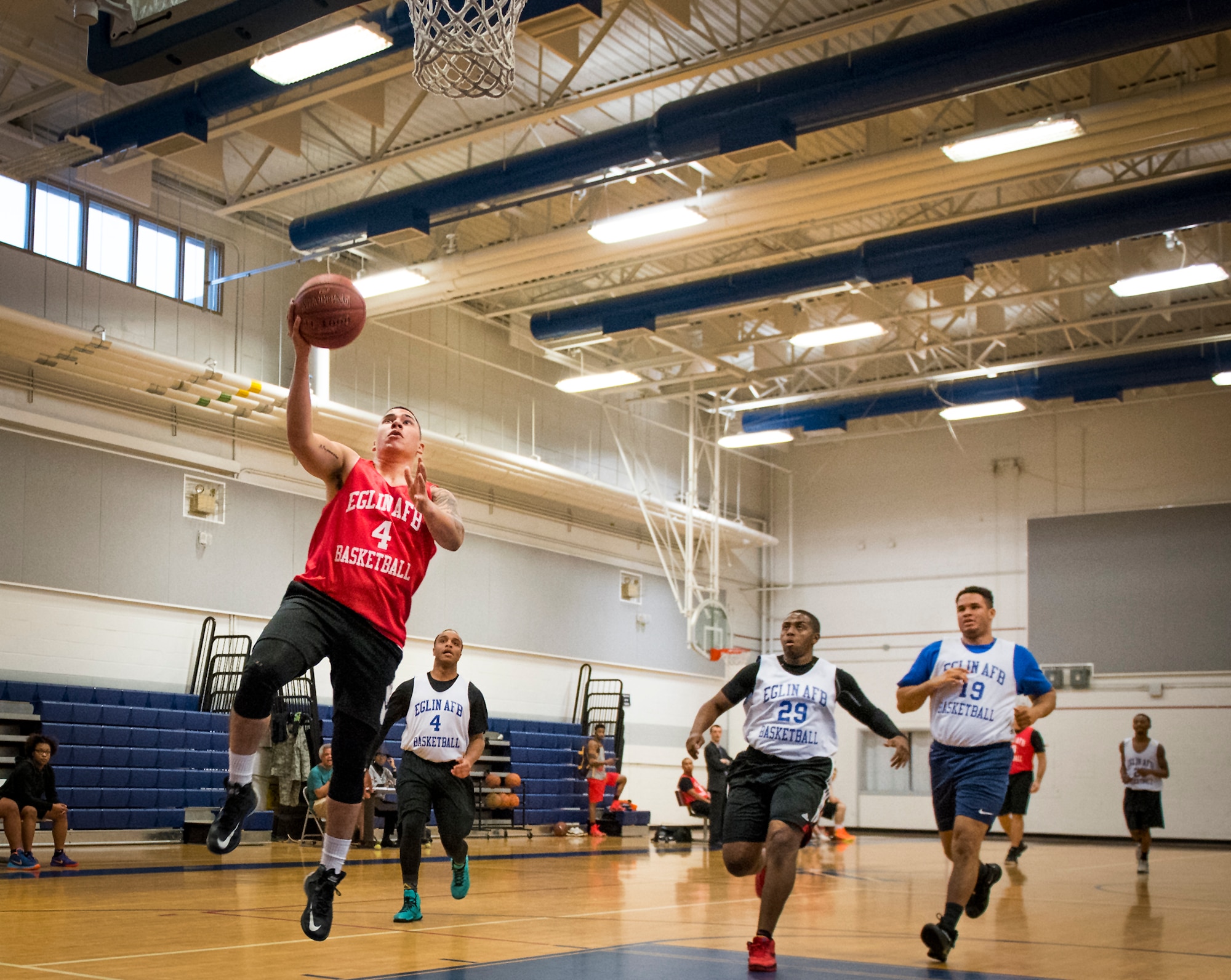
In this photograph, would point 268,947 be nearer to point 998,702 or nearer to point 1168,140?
→ point 998,702

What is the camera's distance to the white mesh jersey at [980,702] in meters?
6.98

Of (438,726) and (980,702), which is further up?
(980,702)

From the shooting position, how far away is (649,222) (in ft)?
47.5

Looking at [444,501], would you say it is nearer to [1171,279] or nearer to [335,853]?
[335,853]

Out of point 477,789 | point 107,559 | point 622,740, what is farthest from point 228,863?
point 622,740

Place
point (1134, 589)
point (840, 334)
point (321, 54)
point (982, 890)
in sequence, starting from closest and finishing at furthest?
point (982, 890) → point (321, 54) → point (840, 334) → point (1134, 589)

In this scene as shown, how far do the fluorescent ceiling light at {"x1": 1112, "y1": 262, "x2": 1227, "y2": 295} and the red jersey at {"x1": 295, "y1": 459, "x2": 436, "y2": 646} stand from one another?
13396 mm

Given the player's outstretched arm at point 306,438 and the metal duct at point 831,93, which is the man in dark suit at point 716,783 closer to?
the metal duct at point 831,93

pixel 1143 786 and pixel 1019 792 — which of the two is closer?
pixel 1019 792

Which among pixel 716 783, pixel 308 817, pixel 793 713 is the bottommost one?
pixel 308 817

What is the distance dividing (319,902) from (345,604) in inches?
42.8

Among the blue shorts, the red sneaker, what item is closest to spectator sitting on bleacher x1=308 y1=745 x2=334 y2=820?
the blue shorts

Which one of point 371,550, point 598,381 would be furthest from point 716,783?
point 371,550

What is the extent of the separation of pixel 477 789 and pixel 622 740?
4.39m
